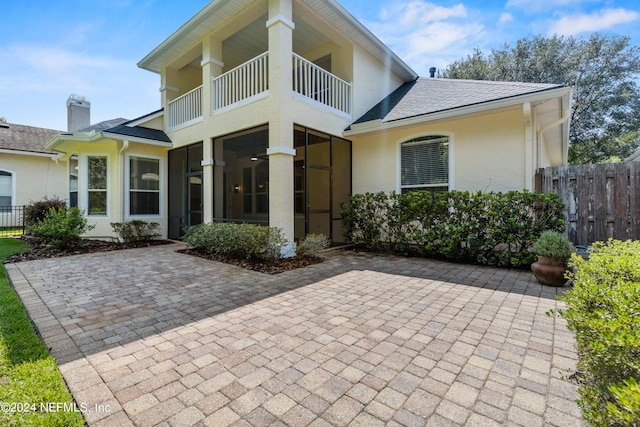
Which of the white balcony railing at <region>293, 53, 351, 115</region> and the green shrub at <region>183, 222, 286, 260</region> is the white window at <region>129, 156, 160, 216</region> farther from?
the white balcony railing at <region>293, 53, 351, 115</region>

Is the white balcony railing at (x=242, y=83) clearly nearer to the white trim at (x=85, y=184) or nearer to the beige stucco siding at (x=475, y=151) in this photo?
the beige stucco siding at (x=475, y=151)

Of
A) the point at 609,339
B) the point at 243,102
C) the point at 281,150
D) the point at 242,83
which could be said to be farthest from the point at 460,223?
the point at 242,83

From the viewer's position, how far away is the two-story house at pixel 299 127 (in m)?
6.62

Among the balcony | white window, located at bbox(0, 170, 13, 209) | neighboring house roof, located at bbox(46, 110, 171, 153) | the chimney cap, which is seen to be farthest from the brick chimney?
the balcony

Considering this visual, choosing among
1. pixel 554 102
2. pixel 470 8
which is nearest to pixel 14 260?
pixel 554 102

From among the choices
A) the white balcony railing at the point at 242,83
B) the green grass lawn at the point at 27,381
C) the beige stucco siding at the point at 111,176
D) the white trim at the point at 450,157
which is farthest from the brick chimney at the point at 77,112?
the white trim at the point at 450,157

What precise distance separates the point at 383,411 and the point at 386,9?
9909mm

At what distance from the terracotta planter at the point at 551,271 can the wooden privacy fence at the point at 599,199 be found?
2061 millimetres

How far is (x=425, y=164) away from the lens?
7.65 m

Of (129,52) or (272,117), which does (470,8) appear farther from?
(129,52)

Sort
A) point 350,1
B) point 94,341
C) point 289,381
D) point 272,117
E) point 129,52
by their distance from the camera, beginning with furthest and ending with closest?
point 129,52
point 350,1
point 272,117
point 94,341
point 289,381

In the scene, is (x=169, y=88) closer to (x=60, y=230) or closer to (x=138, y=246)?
(x=138, y=246)

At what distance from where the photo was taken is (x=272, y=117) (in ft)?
21.9

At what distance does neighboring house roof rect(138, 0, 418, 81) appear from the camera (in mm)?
7117
